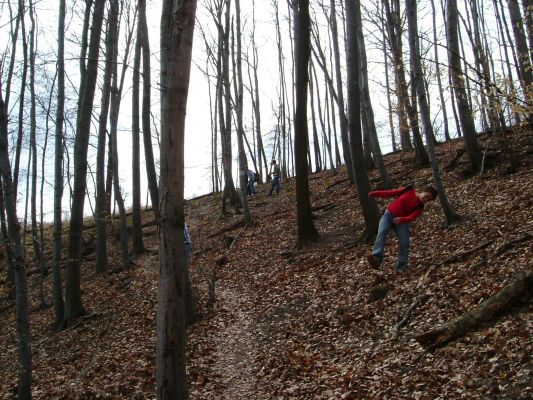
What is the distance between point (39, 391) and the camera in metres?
7.88

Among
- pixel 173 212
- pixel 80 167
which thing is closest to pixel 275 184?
pixel 80 167

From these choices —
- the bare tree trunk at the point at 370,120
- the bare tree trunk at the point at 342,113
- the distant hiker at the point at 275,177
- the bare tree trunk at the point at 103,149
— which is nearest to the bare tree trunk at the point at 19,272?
the bare tree trunk at the point at 103,149

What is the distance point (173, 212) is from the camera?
174 inches

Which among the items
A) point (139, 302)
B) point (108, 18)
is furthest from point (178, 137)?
point (108, 18)

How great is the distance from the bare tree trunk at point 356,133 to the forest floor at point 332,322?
72cm

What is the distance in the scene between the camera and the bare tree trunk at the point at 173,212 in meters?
4.33

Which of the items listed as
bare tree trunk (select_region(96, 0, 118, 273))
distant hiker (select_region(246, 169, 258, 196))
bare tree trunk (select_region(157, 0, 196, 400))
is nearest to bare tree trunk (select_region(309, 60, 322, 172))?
distant hiker (select_region(246, 169, 258, 196))

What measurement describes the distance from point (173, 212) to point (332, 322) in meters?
3.82

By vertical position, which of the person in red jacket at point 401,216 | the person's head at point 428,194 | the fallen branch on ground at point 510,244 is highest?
the person's head at point 428,194

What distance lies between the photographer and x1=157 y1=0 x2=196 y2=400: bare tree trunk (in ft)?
14.2

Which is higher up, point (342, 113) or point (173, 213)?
point (342, 113)

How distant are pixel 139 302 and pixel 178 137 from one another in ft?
25.4

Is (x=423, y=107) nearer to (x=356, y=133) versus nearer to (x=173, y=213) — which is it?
(x=356, y=133)

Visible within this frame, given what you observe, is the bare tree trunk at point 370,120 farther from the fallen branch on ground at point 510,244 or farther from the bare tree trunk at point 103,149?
the bare tree trunk at point 103,149
